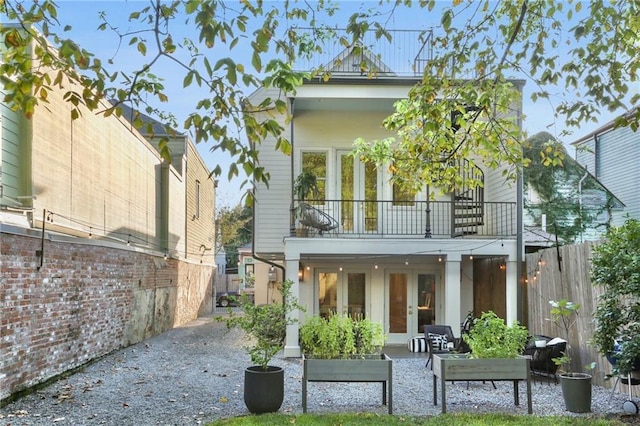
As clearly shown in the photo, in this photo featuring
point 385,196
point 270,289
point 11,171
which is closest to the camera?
point 11,171

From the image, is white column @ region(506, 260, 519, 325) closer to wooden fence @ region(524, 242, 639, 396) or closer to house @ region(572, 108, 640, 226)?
wooden fence @ region(524, 242, 639, 396)

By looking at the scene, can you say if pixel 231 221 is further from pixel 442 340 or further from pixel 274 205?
pixel 442 340

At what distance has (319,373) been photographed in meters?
7.02

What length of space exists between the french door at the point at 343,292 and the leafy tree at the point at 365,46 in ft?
18.9

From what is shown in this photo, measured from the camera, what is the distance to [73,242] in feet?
29.8

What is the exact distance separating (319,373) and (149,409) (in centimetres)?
227

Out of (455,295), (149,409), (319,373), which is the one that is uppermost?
(455,295)

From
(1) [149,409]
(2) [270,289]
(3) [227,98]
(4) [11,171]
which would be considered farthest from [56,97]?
(2) [270,289]

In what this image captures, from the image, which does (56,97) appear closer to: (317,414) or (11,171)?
(11,171)

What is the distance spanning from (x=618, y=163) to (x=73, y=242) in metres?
15.9

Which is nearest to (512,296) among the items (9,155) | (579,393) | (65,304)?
(579,393)

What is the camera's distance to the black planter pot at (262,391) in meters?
6.78

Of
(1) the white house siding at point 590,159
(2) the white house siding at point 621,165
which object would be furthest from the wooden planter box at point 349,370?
(1) the white house siding at point 590,159

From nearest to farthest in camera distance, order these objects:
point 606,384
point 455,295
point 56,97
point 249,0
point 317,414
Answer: point 249,0 → point 317,414 → point 606,384 → point 56,97 → point 455,295
